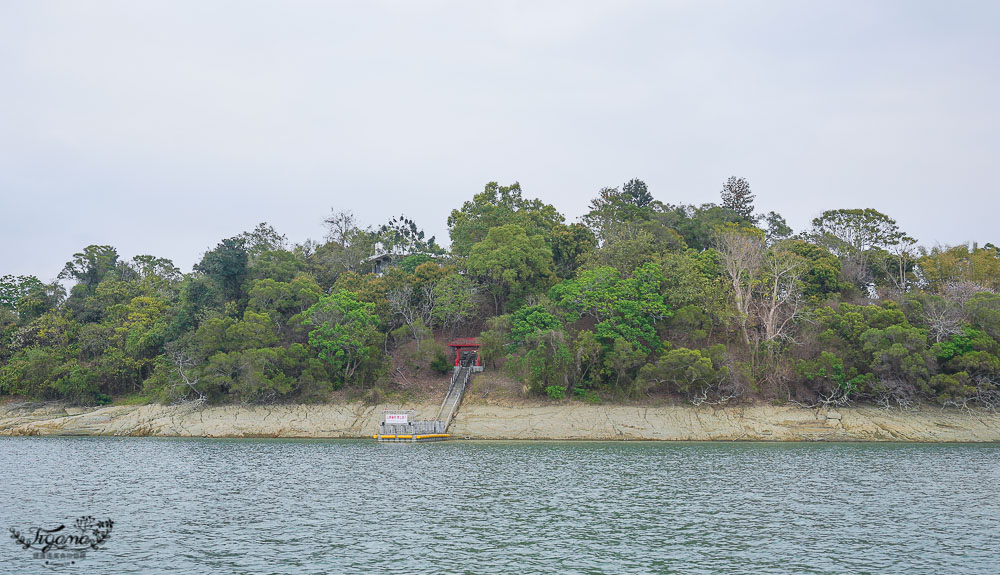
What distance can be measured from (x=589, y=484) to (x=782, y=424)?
27.4 m

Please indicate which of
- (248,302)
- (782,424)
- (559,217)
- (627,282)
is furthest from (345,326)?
(782,424)

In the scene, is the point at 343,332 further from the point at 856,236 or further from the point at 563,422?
the point at 856,236

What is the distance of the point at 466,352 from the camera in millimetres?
65375

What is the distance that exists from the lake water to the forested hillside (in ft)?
39.8

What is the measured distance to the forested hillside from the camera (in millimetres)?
53719

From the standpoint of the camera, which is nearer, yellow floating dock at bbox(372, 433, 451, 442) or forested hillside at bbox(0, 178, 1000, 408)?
yellow floating dock at bbox(372, 433, 451, 442)

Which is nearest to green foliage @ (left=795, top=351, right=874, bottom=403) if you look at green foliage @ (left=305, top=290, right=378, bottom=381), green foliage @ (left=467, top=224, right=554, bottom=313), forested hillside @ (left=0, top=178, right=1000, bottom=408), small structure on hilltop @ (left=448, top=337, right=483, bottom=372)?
forested hillside @ (left=0, top=178, right=1000, bottom=408)

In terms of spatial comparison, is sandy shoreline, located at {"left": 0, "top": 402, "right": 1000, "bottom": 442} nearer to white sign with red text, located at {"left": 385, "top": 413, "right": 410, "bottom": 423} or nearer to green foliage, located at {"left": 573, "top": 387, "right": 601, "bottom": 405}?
green foliage, located at {"left": 573, "top": 387, "right": 601, "bottom": 405}

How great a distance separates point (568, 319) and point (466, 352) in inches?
476

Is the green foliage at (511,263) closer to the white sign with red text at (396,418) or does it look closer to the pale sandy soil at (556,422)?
the pale sandy soil at (556,422)

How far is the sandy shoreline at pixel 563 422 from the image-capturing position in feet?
164

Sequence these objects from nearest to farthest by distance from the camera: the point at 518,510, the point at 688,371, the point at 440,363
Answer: the point at 518,510, the point at 688,371, the point at 440,363

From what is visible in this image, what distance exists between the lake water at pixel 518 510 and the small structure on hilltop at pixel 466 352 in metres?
21.6

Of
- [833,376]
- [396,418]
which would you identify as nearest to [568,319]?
[396,418]
